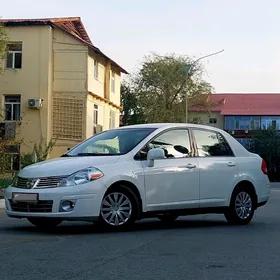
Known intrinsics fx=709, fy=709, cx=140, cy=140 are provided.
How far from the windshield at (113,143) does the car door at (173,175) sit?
0.88ft

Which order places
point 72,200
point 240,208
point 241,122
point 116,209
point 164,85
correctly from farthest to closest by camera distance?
point 241,122 → point 164,85 → point 240,208 → point 116,209 → point 72,200

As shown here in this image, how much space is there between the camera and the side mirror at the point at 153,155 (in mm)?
10602

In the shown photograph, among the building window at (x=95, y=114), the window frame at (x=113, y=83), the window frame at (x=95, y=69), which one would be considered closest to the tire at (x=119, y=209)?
the window frame at (x=95, y=69)

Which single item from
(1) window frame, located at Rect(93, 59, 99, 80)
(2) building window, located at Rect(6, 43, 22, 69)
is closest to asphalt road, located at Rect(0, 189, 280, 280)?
(2) building window, located at Rect(6, 43, 22, 69)

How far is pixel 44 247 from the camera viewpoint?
8.70 meters

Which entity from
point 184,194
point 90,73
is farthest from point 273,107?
point 184,194

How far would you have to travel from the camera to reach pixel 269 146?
68.2 m

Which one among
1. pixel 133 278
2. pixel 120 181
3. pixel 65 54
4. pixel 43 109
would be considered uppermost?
pixel 65 54

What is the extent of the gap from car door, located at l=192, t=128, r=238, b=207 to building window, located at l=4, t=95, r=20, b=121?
27.7 meters

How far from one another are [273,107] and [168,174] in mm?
74838

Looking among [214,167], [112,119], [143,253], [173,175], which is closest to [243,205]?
[214,167]

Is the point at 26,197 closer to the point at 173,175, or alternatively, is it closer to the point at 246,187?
the point at 173,175

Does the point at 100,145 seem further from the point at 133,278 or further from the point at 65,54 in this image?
the point at 65,54

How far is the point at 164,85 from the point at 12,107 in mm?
26257
